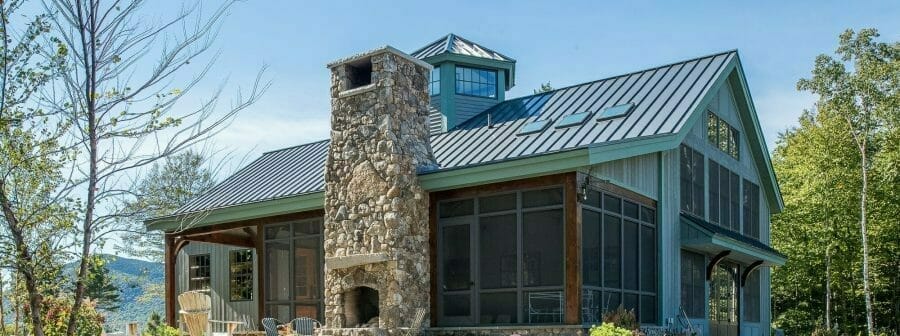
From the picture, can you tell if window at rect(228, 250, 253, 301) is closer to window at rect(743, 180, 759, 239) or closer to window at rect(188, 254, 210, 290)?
window at rect(188, 254, 210, 290)

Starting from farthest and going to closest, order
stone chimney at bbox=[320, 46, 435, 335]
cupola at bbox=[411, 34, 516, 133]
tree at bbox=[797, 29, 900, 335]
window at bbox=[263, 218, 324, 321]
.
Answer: tree at bbox=[797, 29, 900, 335]
cupola at bbox=[411, 34, 516, 133]
window at bbox=[263, 218, 324, 321]
stone chimney at bbox=[320, 46, 435, 335]

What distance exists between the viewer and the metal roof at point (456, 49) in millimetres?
20406

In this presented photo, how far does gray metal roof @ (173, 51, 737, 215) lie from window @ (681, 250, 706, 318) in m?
2.76

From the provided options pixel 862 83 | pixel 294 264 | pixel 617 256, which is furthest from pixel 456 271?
pixel 862 83

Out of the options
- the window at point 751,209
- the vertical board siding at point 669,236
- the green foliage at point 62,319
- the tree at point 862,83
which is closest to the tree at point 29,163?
the green foliage at point 62,319

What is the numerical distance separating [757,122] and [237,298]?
11639 millimetres

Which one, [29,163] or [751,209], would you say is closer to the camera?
[29,163]

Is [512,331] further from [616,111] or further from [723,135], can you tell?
[723,135]

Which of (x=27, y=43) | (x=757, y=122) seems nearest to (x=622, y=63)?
(x=757, y=122)

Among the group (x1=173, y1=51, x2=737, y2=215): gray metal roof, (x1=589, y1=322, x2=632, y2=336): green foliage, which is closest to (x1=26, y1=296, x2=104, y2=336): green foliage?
(x1=173, y1=51, x2=737, y2=215): gray metal roof

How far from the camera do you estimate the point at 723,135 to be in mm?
18656

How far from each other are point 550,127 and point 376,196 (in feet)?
10.7

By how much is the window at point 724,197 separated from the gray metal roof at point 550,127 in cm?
227

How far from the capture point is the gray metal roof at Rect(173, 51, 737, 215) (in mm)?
14539
